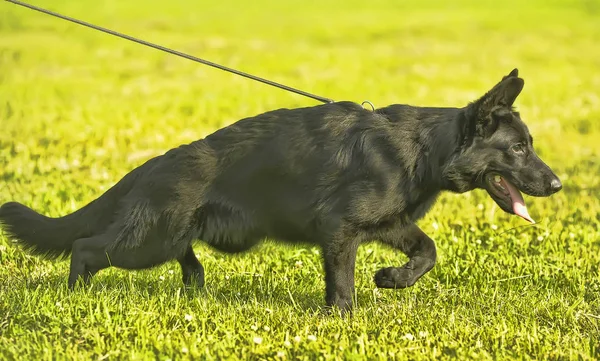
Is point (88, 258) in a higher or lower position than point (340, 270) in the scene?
lower

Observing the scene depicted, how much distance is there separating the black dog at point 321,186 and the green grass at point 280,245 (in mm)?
250

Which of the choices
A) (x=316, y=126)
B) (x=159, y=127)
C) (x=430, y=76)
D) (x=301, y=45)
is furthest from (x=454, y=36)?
(x=316, y=126)

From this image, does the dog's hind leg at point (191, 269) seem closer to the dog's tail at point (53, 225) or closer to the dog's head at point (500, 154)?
the dog's tail at point (53, 225)

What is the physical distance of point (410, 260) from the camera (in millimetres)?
5137

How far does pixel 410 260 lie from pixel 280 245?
69 centimetres

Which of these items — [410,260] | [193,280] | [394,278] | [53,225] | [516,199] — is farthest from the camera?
[193,280]

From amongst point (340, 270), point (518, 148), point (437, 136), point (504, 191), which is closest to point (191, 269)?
point (340, 270)

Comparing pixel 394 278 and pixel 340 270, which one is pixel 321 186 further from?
pixel 394 278

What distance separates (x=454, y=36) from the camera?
22203 mm

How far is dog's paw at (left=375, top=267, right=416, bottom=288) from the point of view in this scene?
5031mm

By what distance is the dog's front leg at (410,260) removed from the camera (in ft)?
16.5

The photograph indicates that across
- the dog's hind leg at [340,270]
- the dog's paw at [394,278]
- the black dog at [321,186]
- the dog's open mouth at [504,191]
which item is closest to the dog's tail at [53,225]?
the black dog at [321,186]

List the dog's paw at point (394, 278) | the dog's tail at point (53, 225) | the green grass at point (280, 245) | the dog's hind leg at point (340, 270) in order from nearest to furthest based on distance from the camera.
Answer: the green grass at point (280, 245) < the dog's hind leg at point (340, 270) < the dog's paw at point (394, 278) < the dog's tail at point (53, 225)

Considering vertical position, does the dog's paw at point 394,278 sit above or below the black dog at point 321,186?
below
